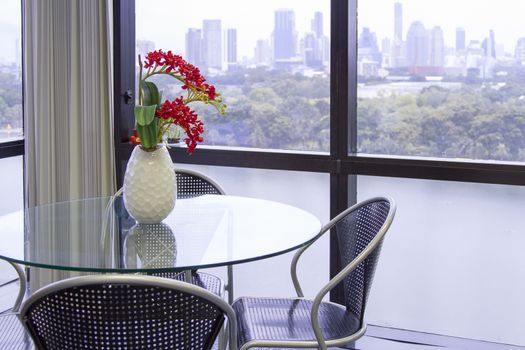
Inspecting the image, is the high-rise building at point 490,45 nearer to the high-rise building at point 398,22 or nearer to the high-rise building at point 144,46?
the high-rise building at point 398,22

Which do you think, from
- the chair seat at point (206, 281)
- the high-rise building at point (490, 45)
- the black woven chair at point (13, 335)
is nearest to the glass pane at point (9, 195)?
the chair seat at point (206, 281)

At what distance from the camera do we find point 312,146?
11.8 ft

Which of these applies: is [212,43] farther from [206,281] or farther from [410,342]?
[410,342]

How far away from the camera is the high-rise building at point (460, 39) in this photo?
129 inches

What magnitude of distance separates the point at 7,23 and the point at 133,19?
2.13ft

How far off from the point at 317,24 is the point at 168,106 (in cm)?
134

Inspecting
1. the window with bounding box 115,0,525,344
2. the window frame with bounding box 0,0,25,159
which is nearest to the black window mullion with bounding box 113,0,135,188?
the window frame with bounding box 0,0,25,159

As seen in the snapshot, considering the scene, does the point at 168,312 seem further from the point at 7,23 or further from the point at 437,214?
the point at 7,23

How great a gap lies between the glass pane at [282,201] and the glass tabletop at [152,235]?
735 mm

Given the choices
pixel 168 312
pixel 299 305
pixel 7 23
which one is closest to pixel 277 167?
pixel 299 305

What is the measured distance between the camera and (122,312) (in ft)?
5.68

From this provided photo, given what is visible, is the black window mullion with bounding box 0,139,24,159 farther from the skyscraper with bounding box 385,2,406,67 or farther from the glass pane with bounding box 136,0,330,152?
the skyscraper with bounding box 385,2,406,67

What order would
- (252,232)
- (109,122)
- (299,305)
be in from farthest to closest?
(109,122)
(299,305)
(252,232)

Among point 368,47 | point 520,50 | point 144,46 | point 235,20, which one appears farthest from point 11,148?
point 520,50
